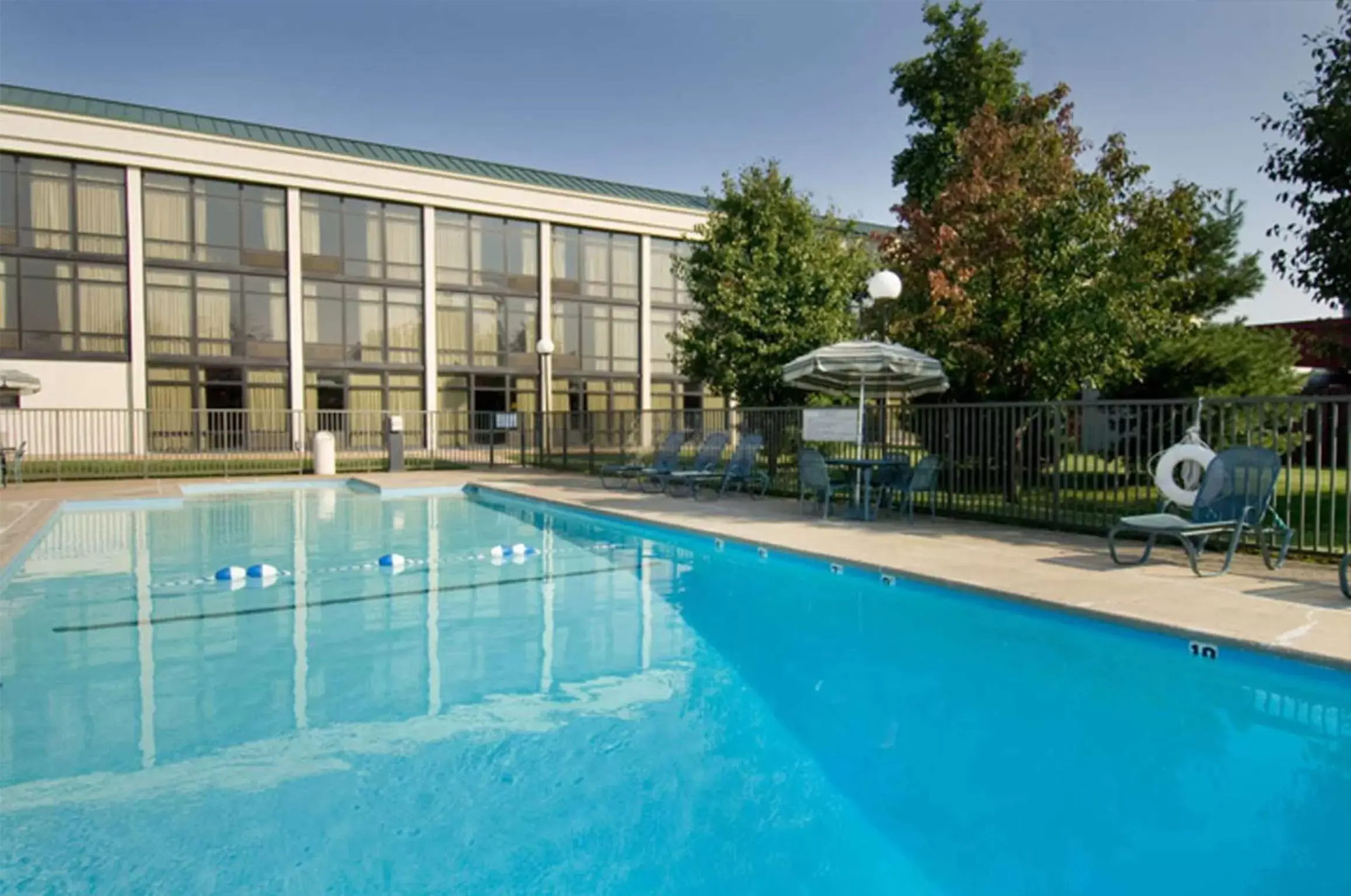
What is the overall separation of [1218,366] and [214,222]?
26.7m

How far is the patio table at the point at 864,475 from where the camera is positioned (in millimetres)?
11211

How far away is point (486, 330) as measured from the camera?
→ 30234 mm

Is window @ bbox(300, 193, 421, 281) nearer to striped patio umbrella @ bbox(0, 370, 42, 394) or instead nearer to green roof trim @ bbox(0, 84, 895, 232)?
green roof trim @ bbox(0, 84, 895, 232)

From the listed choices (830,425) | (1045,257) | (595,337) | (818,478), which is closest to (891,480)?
(818,478)

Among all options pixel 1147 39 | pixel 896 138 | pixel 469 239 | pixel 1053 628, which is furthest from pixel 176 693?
pixel 469 239

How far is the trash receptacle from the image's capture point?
850 inches

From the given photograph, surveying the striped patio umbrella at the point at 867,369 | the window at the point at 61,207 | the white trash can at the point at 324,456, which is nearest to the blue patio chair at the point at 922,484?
the striped patio umbrella at the point at 867,369

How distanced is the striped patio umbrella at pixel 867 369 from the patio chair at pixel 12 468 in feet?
50.6

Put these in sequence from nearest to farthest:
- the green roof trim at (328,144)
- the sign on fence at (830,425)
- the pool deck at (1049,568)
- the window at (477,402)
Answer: the pool deck at (1049,568) < the sign on fence at (830,425) < the green roof trim at (328,144) < the window at (477,402)

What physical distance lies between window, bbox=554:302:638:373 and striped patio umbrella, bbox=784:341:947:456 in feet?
65.7

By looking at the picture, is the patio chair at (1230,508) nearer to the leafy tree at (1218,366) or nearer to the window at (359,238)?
the leafy tree at (1218,366)

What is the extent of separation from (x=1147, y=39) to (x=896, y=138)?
7.87 m

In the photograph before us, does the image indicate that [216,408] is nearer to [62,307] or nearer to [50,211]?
[62,307]

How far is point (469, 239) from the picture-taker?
30.2 meters
